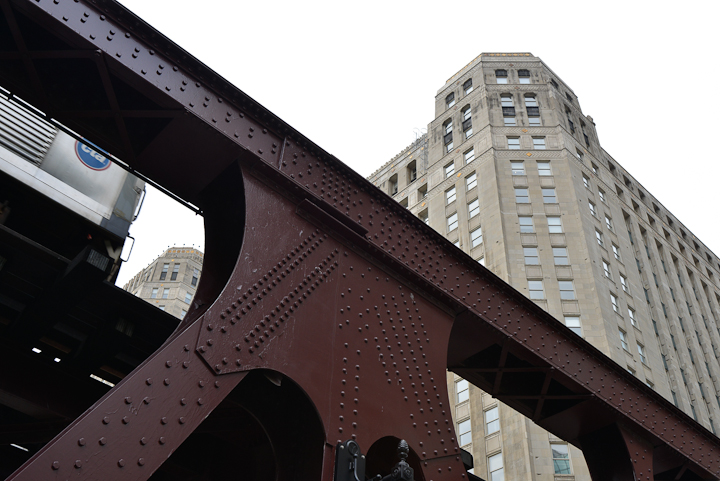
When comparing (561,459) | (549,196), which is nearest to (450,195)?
(549,196)

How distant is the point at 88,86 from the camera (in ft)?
23.3

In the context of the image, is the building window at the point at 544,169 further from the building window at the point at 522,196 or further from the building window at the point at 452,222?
the building window at the point at 452,222

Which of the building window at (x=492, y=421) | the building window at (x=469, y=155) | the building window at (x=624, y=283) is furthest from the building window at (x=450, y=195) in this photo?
the building window at (x=492, y=421)

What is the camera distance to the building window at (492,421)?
122 feet

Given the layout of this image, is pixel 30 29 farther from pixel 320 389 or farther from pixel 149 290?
pixel 149 290

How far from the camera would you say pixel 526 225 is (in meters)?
46.9

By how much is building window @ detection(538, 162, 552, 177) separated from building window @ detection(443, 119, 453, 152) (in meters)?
9.24

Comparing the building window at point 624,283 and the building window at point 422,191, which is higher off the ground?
the building window at point 422,191

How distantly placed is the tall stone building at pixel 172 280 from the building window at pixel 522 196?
63.4 meters

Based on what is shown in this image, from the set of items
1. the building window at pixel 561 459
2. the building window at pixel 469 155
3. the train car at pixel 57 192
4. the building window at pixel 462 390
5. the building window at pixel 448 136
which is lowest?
the train car at pixel 57 192

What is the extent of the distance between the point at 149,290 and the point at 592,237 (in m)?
74.9

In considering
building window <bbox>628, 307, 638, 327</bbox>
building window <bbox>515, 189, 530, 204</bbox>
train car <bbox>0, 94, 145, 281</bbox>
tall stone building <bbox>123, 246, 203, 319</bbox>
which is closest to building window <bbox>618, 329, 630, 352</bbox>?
building window <bbox>628, 307, 638, 327</bbox>

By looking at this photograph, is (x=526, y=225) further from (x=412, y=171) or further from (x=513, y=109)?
(x=412, y=171)

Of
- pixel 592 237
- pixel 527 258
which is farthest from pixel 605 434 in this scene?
pixel 592 237
